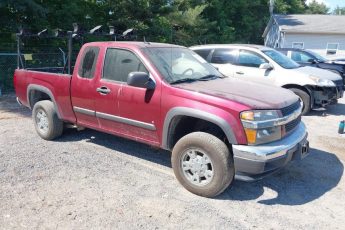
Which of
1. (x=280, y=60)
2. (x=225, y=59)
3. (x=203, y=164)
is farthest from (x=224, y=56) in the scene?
(x=203, y=164)

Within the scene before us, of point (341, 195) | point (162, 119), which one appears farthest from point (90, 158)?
point (341, 195)

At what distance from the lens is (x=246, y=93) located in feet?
14.0

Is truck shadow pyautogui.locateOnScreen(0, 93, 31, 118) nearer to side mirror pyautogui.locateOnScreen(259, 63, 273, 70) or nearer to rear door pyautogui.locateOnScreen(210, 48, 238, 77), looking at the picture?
rear door pyautogui.locateOnScreen(210, 48, 238, 77)

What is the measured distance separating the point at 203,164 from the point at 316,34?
2626 cm

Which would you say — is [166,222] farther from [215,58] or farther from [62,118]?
[215,58]

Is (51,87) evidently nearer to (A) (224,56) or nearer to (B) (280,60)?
(A) (224,56)

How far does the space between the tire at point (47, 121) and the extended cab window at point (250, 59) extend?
507 cm

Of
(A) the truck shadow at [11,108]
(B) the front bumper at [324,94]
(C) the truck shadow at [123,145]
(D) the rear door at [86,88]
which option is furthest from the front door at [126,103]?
(B) the front bumper at [324,94]

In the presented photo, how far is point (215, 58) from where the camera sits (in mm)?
9375

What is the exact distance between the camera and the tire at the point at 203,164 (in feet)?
12.8

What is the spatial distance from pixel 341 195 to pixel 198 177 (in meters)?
1.83

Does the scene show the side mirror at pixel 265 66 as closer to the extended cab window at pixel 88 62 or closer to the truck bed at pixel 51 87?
the extended cab window at pixel 88 62

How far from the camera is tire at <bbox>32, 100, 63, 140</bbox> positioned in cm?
596

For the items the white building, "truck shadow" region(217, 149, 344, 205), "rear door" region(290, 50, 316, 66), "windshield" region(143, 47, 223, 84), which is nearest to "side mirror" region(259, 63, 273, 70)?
→ "windshield" region(143, 47, 223, 84)
